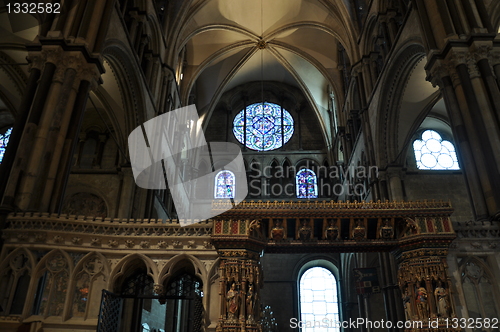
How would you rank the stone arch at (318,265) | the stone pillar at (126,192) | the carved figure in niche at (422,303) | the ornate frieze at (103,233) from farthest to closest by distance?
→ the stone arch at (318,265) → the stone pillar at (126,192) → the ornate frieze at (103,233) → the carved figure in niche at (422,303)

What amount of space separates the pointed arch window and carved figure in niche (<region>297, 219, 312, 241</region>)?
1599 cm

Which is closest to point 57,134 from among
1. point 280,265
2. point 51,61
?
point 51,61

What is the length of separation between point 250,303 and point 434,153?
41.1 feet

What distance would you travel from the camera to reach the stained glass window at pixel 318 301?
20.7 m

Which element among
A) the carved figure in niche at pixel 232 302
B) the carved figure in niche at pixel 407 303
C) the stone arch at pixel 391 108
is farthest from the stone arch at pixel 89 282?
the stone arch at pixel 391 108

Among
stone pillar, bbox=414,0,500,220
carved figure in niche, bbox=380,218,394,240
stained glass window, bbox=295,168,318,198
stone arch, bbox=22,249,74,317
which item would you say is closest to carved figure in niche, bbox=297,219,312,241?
carved figure in niche, bbox=380,218,394,240

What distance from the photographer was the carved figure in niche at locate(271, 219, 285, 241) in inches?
330

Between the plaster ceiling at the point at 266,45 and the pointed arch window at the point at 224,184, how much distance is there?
353cm

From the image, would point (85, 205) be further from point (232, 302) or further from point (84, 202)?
point (232, 302)

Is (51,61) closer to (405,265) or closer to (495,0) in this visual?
(405,265)

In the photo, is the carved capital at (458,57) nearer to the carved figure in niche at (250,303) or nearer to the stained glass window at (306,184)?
the carved figure in niche at (250,303)

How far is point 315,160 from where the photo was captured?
2527cm

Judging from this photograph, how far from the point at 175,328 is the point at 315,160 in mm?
12617

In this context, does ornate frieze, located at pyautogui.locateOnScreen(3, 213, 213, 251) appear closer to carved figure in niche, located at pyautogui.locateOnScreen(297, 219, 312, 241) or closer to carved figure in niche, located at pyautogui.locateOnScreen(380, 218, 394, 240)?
carved figure in niche, located at pyautogui.locateOnScreen(297, 219, 312, 241)
